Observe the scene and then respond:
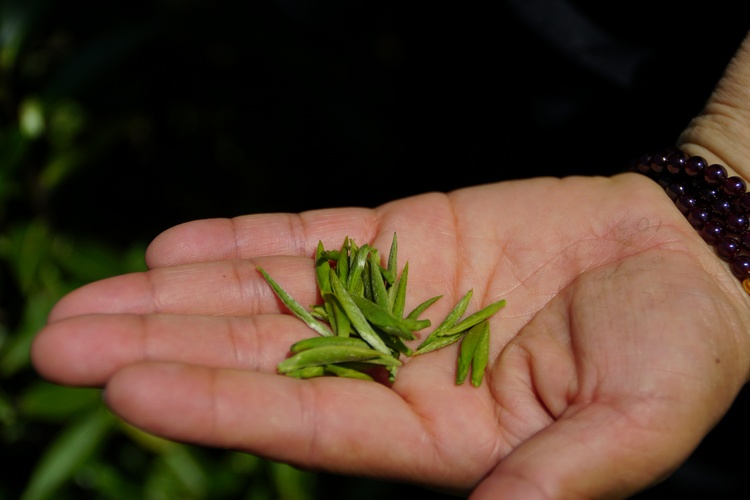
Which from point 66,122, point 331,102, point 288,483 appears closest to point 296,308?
point 288,483

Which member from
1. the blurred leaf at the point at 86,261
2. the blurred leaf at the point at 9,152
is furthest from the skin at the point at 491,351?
the blurred leaf at the point at 9,152

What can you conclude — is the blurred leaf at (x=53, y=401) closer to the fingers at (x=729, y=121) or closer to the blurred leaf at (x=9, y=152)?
the blurred leaf at (x=9, y=152)

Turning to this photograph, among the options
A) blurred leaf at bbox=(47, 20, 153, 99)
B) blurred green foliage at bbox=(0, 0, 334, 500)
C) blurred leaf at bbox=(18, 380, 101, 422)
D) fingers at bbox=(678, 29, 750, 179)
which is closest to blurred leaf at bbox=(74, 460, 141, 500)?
blurred green foliage at bbox=(0, 0, 334, 500)

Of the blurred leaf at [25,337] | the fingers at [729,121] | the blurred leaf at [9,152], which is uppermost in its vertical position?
the fingers at [729,121]

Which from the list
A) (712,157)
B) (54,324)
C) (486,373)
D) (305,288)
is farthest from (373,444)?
(712,157)

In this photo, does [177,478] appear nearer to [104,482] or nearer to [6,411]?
[104,482]

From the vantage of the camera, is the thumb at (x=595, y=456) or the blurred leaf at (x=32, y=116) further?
the blurred leaf at (x=32, y=116)

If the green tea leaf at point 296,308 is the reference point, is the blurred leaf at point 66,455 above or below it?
below
